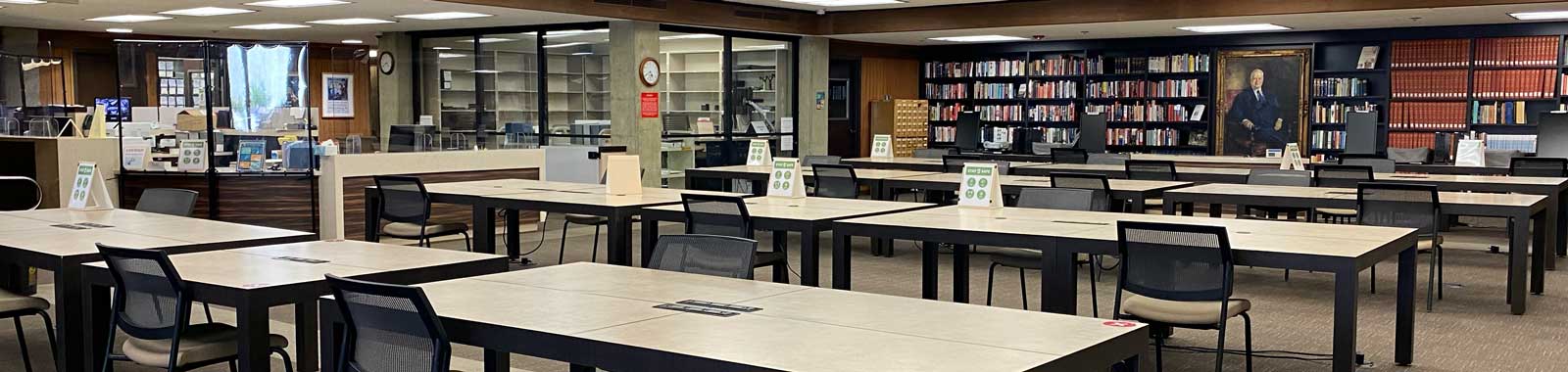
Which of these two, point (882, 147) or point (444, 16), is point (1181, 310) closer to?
point (882, 147)

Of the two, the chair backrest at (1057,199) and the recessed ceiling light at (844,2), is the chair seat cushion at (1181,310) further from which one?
the recessed ceiling light at (844,2)

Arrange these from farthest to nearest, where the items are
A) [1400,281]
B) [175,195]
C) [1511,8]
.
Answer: [1511,8] → [175,195] → [1400,281]

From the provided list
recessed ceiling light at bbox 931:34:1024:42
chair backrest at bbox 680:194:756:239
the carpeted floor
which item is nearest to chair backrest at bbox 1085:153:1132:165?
the carpeted floor

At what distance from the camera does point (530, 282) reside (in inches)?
152

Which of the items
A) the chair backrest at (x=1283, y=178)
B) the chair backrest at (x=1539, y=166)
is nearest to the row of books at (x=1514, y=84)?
the chair backrest at (x=1539, y=166)

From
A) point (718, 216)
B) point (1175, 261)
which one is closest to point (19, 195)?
point (718, 216)

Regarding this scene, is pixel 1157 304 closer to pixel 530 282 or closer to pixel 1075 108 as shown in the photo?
pixel 530 282

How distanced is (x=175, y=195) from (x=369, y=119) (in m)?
8.92

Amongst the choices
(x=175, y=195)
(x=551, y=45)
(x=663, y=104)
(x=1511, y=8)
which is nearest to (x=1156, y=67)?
(x=1511, y=8)

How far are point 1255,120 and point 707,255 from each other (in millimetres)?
12205

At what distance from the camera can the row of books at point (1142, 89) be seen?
15.7 meters

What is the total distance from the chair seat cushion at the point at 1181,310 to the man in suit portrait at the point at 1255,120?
1093 cm

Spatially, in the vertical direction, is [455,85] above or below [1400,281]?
above

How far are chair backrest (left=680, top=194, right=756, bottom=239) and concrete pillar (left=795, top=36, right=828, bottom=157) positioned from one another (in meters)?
9.06
